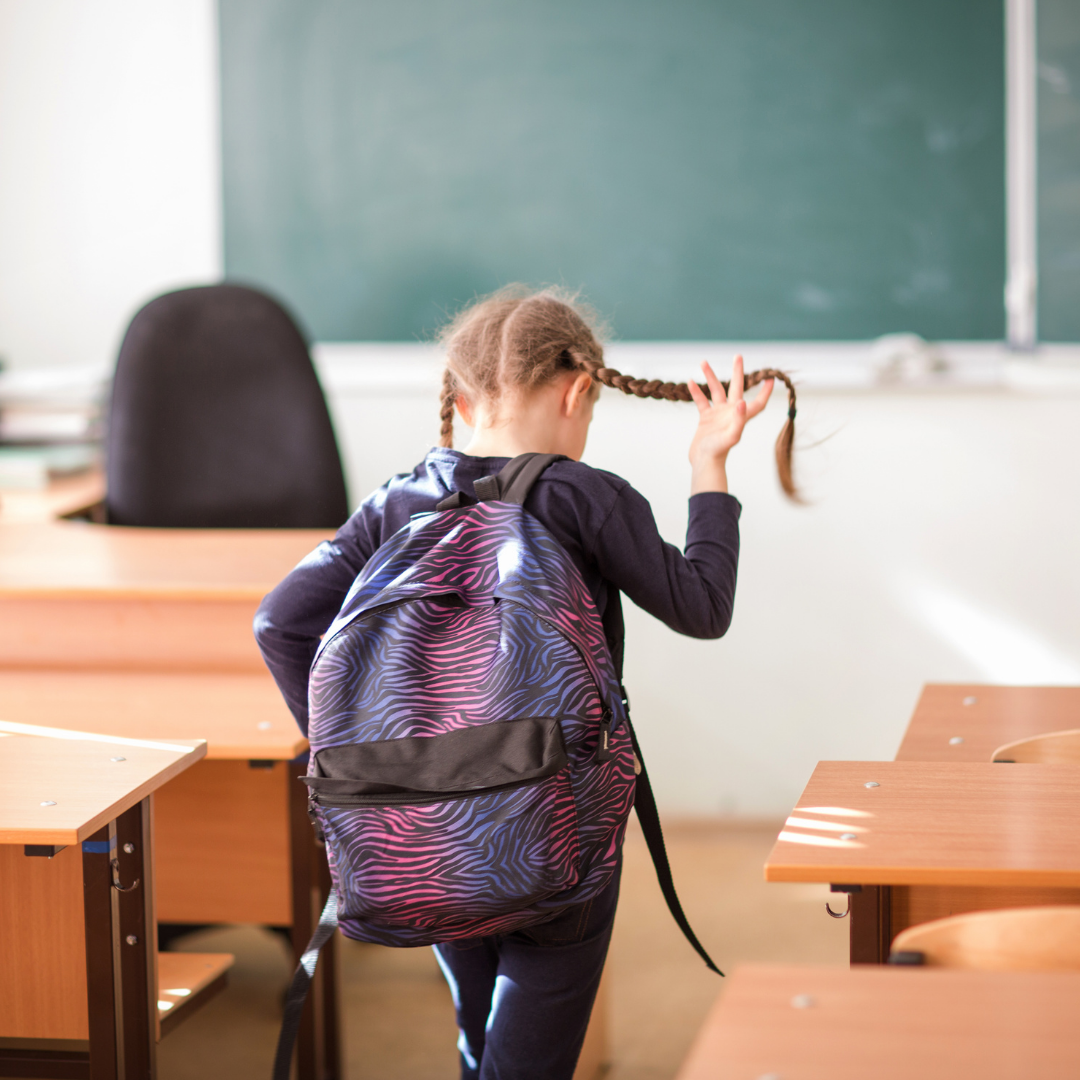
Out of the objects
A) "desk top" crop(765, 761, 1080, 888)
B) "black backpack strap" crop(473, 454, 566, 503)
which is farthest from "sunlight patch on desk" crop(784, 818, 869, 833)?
"black backpack strap" crop(473, 454, 566, 503)

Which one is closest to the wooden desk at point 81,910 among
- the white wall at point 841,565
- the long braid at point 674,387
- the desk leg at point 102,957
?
the desk leg at point 102,957

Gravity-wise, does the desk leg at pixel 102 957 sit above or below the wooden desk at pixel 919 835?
below

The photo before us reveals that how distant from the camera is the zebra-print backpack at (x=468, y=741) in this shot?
1147mm

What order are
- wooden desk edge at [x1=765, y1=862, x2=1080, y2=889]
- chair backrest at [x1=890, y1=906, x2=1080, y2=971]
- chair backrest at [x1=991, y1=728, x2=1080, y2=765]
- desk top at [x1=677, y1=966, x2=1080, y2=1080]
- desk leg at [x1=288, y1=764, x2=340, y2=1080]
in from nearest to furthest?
desk top at [x1=677, y1=966, x2=1080, y2=1080], chair backrest at [x1=890, y1=906, x2=1080, y2=971], wooden desk edge at [x1=765, y1=862, x2=1080, y2=889], chair backrest at [x1=991, y1=728, x2=1080, y2=765], desk leg at [x1=288, y1=764, x2=340, y2=1080]

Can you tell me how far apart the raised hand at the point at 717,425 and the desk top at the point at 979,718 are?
43 cm

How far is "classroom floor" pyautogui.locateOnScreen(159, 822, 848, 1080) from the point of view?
6.66ft

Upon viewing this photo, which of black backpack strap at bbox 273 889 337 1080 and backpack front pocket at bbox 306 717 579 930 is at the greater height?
backpack front pocket at bbox 306 717 579 930

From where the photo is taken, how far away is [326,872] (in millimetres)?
1912

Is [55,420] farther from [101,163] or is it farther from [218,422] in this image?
[101,163]

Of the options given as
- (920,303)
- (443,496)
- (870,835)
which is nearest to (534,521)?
(443,496)

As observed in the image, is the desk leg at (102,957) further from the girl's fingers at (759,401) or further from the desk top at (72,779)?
the girl's fingers at (759,401)

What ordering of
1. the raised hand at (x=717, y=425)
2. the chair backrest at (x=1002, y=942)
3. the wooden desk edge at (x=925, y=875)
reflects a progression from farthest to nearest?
1. the raised hand at (x=717, y=425)
2. the wooden desk edge at (x=925, y=875)
3. the chair backrest at (x=1002, y=942)

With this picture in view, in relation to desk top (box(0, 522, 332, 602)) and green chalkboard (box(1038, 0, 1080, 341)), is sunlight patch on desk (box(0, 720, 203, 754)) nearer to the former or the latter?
desk top (box(0, 522, 332, 602))

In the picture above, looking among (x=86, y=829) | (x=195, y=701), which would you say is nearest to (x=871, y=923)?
(x=86, y=829)
